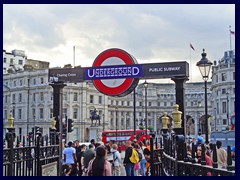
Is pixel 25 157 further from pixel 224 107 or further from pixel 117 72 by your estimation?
pixel 224 107

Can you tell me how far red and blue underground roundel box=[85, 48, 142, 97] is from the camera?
1394cm

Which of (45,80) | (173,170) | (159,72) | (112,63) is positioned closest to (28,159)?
(173,170)

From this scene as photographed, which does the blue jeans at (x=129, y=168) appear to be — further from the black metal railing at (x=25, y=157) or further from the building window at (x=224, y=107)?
the building window at (x=224, y=107)

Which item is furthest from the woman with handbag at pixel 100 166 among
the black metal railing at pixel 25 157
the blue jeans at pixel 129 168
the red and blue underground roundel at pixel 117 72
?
the red and blue underground roundel at pixel 117 72

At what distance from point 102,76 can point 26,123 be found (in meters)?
60.8

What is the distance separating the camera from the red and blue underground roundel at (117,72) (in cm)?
1394

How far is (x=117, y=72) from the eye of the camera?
1388 cm

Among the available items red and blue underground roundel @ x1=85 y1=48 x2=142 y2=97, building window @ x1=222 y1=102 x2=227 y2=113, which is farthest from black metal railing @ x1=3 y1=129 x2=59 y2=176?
building window @ x1=222 y1=102 x2=227 y2=113

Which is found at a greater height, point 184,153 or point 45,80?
point 45,80

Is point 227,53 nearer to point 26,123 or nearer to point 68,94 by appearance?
point 68,94

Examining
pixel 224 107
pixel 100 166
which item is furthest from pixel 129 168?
pixel 224 107

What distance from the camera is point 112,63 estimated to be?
1409 cm

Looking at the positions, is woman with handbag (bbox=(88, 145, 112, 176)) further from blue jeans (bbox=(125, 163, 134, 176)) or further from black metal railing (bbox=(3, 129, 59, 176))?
blue jeans (bbox=(125, 163, 134, 176))

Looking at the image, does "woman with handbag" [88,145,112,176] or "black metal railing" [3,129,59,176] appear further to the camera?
"black metal railing" [3,129,59,176]
